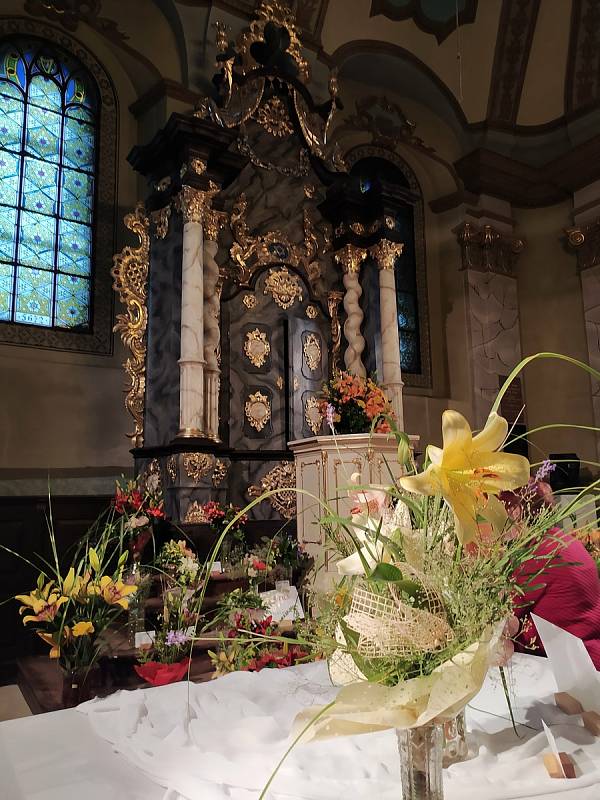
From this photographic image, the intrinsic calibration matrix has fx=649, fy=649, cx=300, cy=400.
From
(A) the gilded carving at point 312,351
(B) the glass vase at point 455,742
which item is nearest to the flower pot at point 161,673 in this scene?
(B) the glass vase at point 455,742

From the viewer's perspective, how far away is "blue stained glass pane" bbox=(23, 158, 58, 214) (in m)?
7.96

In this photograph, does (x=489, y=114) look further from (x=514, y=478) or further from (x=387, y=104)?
(x=514, y=478)

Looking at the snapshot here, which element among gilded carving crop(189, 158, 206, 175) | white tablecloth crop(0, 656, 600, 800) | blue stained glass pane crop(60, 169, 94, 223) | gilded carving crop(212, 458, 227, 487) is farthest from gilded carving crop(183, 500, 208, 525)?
white tablecloth crop(0, 656, 600, 800)

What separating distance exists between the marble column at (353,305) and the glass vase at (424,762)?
7.77 meters

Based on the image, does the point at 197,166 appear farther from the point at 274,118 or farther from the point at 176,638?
the point at 176,638

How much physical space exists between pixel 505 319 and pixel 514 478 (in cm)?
1109

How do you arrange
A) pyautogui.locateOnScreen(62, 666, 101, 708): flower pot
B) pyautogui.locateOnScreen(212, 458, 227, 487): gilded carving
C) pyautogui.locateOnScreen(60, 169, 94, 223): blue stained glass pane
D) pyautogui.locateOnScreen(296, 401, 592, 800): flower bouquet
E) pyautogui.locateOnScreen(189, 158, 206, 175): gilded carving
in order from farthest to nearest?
pyautogui.locateOnScreen(60, 169, 94, 223): blue stained glass pane
pyautogui.locateOnScreen(189, 158, 206, 175): gilded carving
pyautogui.locateOnScreen(212, 458, 227, 487): gilded carving
pyautogui.locateOnScreen(62, 666, 101, 708): flower pot
pyautogui.locateOnScreen(296, 401, 592, 800): flower bouquet

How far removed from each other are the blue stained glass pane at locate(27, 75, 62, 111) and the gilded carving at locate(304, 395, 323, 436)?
16.3 ft

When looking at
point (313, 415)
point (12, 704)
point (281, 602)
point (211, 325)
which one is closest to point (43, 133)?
point (211, 325)

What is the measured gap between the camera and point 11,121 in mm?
7957

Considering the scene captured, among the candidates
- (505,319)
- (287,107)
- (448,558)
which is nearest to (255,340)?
(287,107)

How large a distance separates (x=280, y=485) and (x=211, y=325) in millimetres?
2048

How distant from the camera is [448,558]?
3.00 ft

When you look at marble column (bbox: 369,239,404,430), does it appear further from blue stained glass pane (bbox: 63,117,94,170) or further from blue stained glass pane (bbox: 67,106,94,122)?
blue stained glass pane (bbox: 67,106,94,122)
